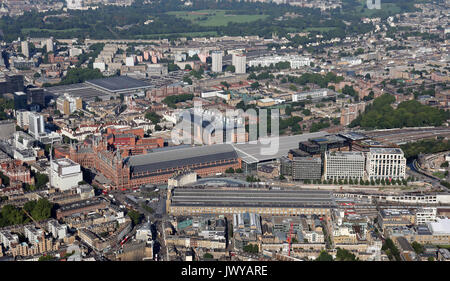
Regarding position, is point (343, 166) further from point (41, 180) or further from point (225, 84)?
point (225, 84)

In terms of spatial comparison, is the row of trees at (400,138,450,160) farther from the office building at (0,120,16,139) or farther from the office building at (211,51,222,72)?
the office building at (211,51,222,72)

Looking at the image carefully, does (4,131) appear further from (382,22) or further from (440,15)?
(440,15)

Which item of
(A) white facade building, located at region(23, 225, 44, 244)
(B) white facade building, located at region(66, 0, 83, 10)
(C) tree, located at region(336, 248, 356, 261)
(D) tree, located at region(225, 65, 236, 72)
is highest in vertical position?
(B) white facade building, located at region(66, 0, 83, 10)

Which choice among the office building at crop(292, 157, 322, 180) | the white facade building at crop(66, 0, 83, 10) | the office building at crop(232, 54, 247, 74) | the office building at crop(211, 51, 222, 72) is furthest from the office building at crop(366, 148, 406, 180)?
the white facade building at crop(66, 0, 83, 10)

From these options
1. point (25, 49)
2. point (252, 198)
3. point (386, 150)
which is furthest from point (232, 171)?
point (25, 49)

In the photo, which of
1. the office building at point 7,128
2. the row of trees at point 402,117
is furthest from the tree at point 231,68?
the office building at point 7,128
